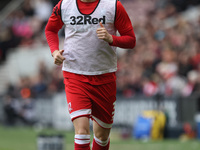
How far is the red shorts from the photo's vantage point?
646cm

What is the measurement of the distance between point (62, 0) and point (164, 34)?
10411mm

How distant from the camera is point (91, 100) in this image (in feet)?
21.8

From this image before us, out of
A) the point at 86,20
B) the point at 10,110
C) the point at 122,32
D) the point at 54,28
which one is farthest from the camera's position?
the point at 10,110

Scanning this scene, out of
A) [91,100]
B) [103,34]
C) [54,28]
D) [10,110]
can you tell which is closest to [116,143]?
[91,100]

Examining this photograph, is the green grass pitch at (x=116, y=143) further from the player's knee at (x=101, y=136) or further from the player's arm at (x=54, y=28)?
the player's arm at (x=54, y=28)

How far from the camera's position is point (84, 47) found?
6.55 m

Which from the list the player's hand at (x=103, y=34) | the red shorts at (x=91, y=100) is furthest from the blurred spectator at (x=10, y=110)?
the player's hand at (x=103, y=34)

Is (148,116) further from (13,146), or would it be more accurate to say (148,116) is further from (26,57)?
(26,57)

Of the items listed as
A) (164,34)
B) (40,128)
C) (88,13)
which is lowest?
(40,128)

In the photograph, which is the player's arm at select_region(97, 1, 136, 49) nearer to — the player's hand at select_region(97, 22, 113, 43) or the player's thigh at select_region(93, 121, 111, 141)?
the player's hand at select_region(97, 22, 113, 43)

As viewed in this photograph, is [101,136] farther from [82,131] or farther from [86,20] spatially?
[86,20]

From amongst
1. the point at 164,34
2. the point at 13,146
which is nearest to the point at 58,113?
the point at 164,34

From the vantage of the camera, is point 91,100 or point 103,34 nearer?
point 103,34

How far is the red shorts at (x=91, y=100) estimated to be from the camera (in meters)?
6.46
